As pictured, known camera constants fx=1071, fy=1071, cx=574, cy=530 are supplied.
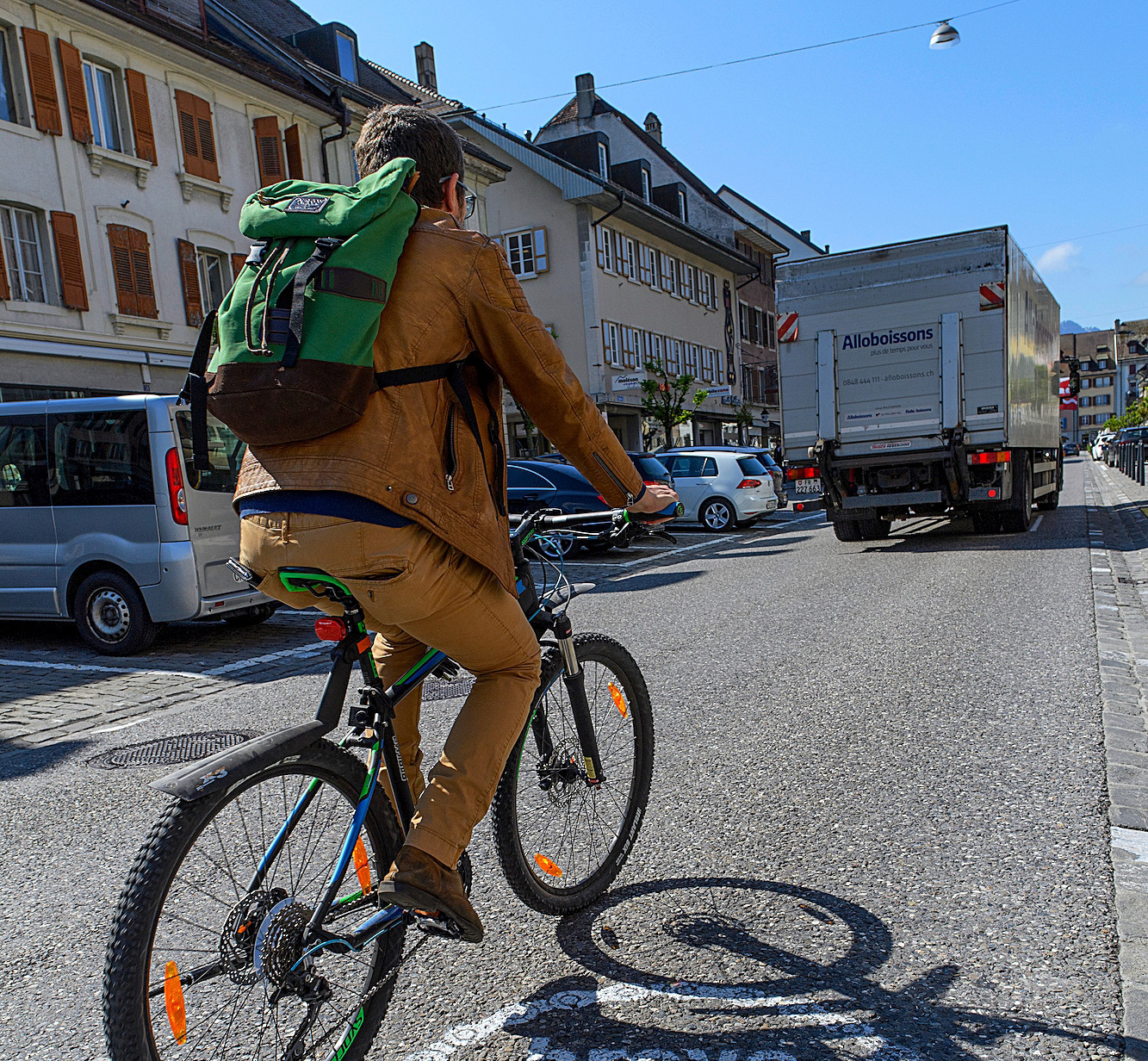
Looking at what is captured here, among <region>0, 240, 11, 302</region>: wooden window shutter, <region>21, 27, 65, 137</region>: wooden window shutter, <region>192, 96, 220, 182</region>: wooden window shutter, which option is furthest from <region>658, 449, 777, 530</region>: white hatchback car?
<region>21, 27, 65, 137</region>: wooden window shutter

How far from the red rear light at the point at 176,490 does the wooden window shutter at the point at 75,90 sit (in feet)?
42.6

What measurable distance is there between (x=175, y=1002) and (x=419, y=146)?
172cm

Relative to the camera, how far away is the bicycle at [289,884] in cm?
185

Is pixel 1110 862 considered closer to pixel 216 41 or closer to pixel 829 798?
pixel 829 798

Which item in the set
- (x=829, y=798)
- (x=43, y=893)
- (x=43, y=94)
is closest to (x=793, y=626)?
(x=829, y=798)

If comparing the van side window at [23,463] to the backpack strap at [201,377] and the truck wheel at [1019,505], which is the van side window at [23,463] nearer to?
the backpack strap at [201,377]

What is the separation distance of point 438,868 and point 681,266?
1724 inches

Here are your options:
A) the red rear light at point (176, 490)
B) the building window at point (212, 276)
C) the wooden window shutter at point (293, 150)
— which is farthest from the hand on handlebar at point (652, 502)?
the wooden window shutter at point (293, 150)

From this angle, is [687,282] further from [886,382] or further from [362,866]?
[362,866]

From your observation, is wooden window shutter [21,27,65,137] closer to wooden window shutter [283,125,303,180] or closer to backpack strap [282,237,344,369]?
wooden window shutter [283,125,303,180]

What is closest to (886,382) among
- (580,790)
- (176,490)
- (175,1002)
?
(176,490)

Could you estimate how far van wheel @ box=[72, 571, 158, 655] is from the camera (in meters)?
8.09

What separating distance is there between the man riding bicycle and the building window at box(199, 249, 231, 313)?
20.4 meters

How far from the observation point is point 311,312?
1.96 m
